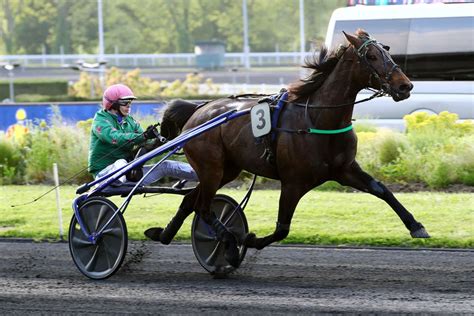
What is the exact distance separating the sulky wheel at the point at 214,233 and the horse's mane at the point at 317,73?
3.61ft

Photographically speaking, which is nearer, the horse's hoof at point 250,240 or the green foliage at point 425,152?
the horse's hoof at point 250,240

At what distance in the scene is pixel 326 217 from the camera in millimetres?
10203

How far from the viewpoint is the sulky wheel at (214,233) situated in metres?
7.52

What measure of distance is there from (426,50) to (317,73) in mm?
7910

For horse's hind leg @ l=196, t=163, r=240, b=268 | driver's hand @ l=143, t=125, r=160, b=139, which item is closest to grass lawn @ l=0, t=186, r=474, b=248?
horse's hind leg @ l=196, t=163, r=240, b=268

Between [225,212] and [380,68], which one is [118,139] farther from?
[380,68]

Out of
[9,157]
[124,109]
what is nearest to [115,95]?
[124,109]

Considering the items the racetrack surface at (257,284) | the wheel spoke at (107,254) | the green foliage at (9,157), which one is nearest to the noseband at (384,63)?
the racetrack surface at (257,284)

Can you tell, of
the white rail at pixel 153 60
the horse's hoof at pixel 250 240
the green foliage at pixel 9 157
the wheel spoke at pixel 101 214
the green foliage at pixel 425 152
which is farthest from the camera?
the white rail at pixel 153 60

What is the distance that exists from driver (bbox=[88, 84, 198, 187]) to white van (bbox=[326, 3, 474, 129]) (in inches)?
275

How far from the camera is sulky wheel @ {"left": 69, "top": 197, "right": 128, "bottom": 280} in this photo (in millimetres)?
7379

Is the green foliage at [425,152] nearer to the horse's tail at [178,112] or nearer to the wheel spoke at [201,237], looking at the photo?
the horse's tail at [178,112]

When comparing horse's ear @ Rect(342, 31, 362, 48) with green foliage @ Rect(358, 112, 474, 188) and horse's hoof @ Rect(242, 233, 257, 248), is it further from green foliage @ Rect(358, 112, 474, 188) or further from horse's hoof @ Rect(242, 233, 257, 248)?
green foliage @ Rect(358, 112, 474, 188)

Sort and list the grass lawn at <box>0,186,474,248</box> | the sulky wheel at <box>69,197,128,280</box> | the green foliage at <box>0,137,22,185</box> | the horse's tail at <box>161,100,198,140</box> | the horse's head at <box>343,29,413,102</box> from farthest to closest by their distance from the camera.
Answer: the green foliage at <box>0,137,22,185</box>
the grass lawn at <box>0,186,474,248</box>
the horse's tail at <box>161,100,198,140</box>
the sulky wheel at <box>69,197,128,280</box>
the horse's head at <box>343,29,413,102</box>
